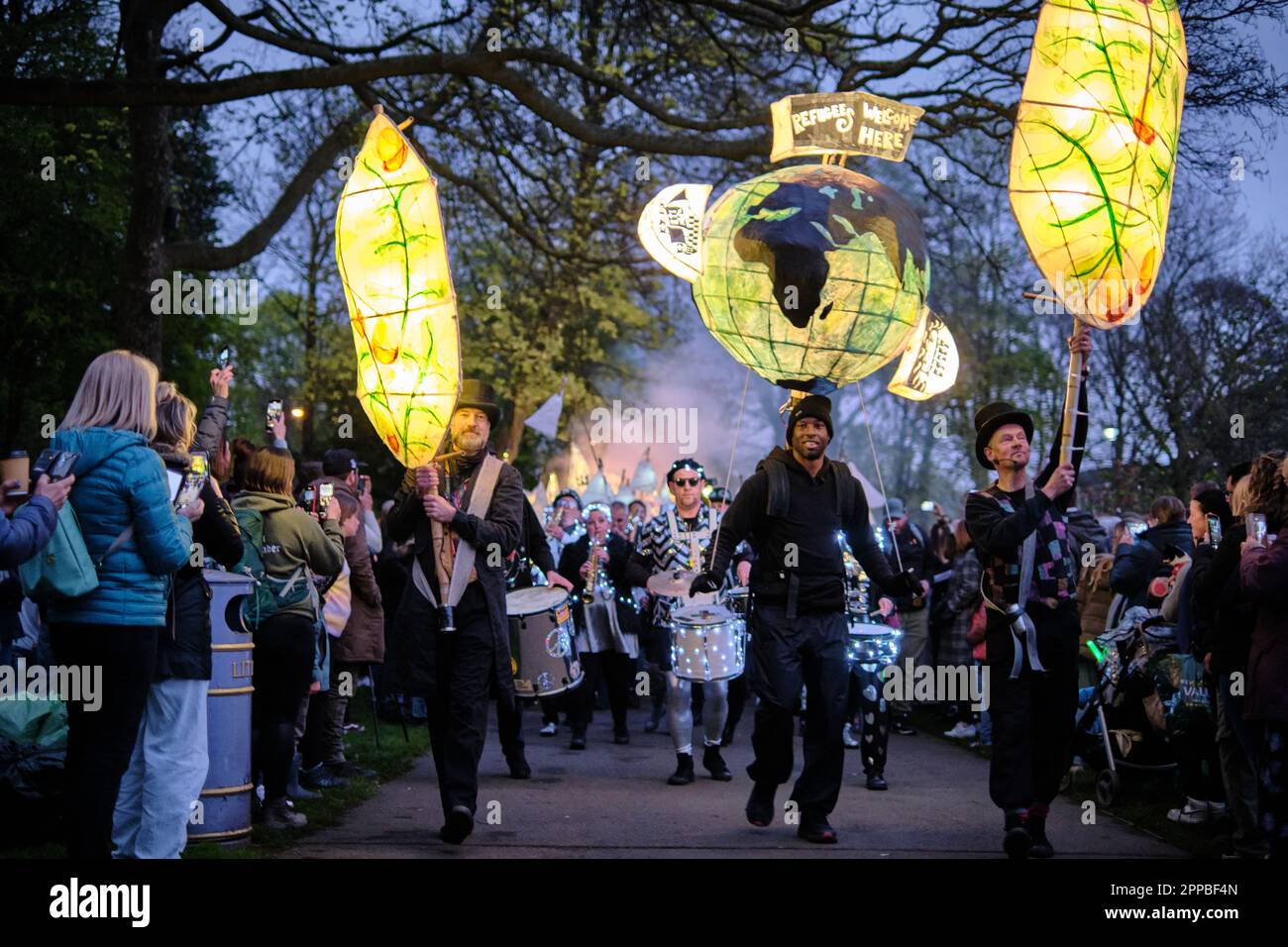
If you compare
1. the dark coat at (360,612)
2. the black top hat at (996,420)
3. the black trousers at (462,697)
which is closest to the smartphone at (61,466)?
the black trousers at (462,697)

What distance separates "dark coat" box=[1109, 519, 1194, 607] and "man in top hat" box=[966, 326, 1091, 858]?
9.07 ft

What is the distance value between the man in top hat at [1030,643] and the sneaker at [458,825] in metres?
2.65

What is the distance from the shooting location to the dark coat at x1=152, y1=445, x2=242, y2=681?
654 cm

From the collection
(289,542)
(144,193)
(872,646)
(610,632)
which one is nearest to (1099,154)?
(872,646)

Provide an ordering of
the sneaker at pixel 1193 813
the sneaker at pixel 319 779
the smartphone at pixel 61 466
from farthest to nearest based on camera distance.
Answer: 1. the sneaker at pixel 319 779
2. the sneaker at pixel 1193 813
3. the smartphone at pixel 61 466

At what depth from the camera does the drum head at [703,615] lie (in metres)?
10.3

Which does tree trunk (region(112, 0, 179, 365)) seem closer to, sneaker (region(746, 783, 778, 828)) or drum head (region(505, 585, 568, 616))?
drum head (region(505, 585, 568, 616))

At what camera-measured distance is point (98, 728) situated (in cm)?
584

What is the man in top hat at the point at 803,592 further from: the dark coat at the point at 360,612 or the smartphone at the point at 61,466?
the smartphone at the point at 61,466

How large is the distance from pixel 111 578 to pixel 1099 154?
4.88 metres

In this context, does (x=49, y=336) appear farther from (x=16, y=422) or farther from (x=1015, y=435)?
(x=1015, y=435)

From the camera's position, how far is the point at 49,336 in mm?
20250

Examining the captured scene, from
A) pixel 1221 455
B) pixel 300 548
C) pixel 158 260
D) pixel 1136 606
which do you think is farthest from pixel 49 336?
pixel 1221 455

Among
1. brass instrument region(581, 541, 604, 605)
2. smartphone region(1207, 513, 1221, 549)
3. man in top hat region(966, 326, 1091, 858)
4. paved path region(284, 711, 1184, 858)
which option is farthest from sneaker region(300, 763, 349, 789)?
smartphone region(1207, 513, 1221, 549)
